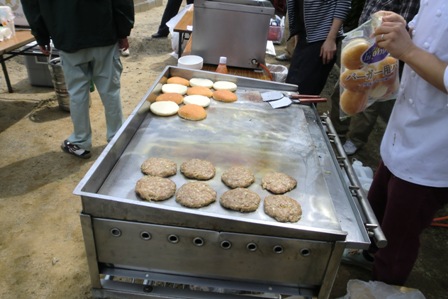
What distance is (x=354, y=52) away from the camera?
1605mm

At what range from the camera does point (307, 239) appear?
3.96 ft

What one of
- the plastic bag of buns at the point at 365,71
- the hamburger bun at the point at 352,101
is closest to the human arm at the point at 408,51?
the plastic bag of buns at the point at 365,71

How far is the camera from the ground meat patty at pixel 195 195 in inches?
53.7

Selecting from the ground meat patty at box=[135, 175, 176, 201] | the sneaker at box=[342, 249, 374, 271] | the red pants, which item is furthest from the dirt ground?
the ground meat patty at box=[135, 175, 176, 201]

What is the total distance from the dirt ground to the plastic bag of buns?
4.90ft

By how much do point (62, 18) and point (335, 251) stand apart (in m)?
2.86

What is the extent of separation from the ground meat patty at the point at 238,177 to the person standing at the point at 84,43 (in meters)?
2.16

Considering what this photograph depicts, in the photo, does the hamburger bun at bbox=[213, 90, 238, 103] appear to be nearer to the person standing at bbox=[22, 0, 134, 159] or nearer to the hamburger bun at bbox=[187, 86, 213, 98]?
the hamburger bun at bbox=[187, 86, 213, 98]

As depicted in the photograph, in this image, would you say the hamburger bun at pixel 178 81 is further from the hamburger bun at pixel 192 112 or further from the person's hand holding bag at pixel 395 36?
the person's hand holding bag at pixel 395 36

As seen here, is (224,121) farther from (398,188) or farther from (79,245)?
(79,245)

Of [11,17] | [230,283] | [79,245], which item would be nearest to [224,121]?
[230,283]

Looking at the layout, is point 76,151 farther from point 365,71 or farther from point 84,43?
point 365,71

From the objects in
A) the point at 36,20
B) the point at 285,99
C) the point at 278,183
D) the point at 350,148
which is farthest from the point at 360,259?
the point at 36,20

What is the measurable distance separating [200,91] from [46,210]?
1796 mm
